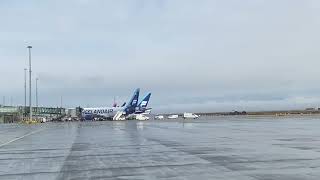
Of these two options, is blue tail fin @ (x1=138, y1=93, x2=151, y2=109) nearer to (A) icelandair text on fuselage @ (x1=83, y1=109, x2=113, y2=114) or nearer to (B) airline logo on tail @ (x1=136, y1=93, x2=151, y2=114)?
(B) airline logo on tail @ (x1=136, y1=93, x2=151, y2=114)

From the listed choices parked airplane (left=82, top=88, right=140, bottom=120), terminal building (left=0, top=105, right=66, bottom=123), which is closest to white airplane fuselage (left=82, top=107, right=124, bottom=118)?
parked airplane (left=82, top=88, right=140, bottom=120)

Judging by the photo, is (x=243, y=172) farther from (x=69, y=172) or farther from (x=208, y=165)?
(x=69, y=172)

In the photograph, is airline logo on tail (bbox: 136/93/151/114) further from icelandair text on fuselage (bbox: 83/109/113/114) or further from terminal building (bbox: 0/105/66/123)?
terminal building (bbox: 0/105/66/123)

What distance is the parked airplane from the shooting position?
135 metres

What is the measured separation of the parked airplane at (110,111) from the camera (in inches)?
5330

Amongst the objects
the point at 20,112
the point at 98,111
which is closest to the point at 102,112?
the point at 98,111

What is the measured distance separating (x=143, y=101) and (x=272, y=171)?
126 metres

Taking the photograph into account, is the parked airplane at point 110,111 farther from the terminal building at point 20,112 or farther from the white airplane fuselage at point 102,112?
the terminal building at point 20,112

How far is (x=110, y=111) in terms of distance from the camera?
5413 inches

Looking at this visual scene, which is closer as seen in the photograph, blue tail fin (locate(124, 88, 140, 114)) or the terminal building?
blue tail fin (locate(124, 88, 140, 114))

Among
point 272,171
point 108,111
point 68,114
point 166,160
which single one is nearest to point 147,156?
point 166,160

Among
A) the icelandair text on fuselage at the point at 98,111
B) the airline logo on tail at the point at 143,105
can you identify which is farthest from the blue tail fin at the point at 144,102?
the icelandair text on fuselage at the point at 98,111

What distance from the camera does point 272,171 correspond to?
1486 cm

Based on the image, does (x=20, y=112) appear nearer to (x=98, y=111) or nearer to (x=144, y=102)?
(x=98, y=111)
